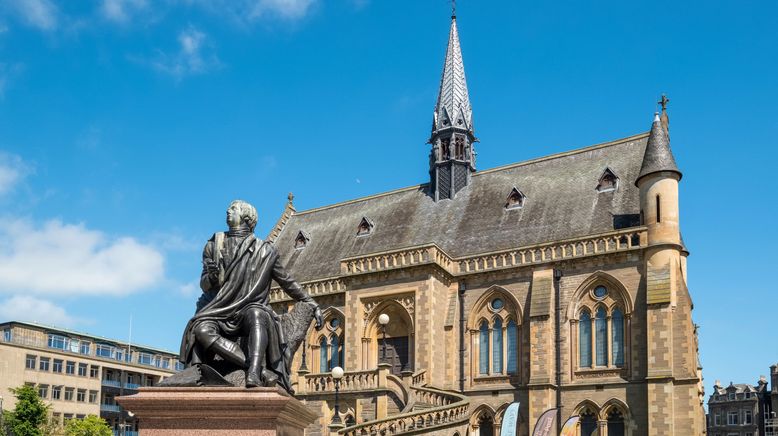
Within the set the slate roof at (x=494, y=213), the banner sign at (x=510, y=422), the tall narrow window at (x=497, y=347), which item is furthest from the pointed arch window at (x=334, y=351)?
the banner sign at (x=510, y=422)

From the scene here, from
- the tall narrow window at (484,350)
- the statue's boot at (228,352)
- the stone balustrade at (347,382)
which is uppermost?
the tall narrow window at (484,350)

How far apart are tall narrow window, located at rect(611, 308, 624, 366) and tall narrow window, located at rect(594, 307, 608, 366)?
1.09ft

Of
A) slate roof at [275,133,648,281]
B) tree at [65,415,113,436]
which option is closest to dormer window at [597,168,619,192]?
slate roof at [275,133,648,281]

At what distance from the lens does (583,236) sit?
38219 mm

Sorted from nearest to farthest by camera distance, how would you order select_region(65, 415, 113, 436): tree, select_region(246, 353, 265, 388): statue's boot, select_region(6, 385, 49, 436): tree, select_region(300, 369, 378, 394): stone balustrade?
1. select_region(246, 353, 265, 388): statue's boot
2. select_region(300, 369, 378, 394): stone balustrade
3. select_region(6, 385, 49, 436): tree
4. select_region(65, 415, 113, 436): tree

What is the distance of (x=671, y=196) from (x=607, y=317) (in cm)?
587

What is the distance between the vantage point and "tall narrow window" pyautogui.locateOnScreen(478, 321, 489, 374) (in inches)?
1570

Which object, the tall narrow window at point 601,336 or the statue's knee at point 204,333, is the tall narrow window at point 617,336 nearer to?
the tall narrow window at point 601,336

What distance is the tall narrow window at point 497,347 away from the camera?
130 feet

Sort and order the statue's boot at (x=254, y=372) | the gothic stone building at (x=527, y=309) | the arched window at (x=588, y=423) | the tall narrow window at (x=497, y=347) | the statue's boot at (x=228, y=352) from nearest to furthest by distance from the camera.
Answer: the statue's boot at (x=254, y=372), the statue's boot at (x=228, y=352), the gothic stone building at (x=527, y=309), the arched window at (x=588, y=423), the tall narrow window at (x=497, y=347)

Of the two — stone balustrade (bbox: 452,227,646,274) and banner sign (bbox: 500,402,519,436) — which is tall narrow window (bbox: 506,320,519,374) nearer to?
stone balustrade (bbox: 452,227,646,274)

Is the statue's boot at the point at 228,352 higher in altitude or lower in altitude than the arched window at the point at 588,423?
lower

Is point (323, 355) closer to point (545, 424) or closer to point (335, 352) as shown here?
point (335, 352)

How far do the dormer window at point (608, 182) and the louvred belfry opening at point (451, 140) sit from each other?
888cm
